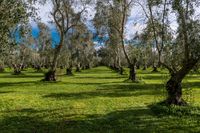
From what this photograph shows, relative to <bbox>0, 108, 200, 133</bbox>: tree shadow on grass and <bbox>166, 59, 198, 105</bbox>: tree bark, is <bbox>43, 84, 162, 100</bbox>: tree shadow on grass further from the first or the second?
<bbox>0, 108, 200, 133</bbox>: tree shadow on grass

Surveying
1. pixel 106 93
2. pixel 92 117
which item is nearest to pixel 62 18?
pixel 106 93

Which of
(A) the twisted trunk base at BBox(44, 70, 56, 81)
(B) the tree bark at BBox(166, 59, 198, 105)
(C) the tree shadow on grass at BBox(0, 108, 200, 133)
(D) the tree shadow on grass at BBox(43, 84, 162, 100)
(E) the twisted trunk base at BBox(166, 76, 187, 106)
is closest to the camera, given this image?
(C) the tree shadow on grass at BBox(0, 108, 200, 133)

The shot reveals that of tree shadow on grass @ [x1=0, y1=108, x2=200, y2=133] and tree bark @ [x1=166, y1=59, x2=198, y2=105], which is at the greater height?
tree bark @ [x1=166, y1=59, x2=198, y2=105]

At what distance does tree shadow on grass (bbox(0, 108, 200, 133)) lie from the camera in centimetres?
2086

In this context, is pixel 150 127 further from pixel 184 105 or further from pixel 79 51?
pixel 79 51

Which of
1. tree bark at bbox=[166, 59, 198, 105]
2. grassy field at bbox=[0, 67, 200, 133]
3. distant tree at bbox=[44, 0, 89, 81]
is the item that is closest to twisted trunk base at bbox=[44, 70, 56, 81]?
distant tree at bbox=[44, 0, 89, 81]

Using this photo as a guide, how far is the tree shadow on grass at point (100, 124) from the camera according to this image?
68.4 feet

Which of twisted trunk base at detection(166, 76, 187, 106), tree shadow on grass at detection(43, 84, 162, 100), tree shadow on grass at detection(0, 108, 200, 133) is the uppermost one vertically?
twisted trunk base at detection(166, 76, 187, 106)

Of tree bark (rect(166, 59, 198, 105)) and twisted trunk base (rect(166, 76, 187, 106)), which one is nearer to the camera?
tree bark (rect(166, 59, 198, 105))

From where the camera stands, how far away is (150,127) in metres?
21.6

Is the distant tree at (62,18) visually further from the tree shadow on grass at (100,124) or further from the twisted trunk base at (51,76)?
the tree shadow on grass at (100,124)

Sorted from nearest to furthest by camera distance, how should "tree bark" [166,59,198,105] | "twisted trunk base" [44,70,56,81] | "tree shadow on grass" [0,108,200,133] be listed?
"tree shadow on grass" [0,108,200,133] → "tree bark" [166,59,198,105] → "twisted trunk base" [44,70,56,81]

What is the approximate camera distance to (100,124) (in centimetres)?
2253

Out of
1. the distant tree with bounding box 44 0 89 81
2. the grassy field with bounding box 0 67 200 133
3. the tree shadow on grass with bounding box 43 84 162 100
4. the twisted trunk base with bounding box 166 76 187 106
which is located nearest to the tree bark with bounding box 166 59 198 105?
the twisted trunk base with bounding box 166 76 187 106
